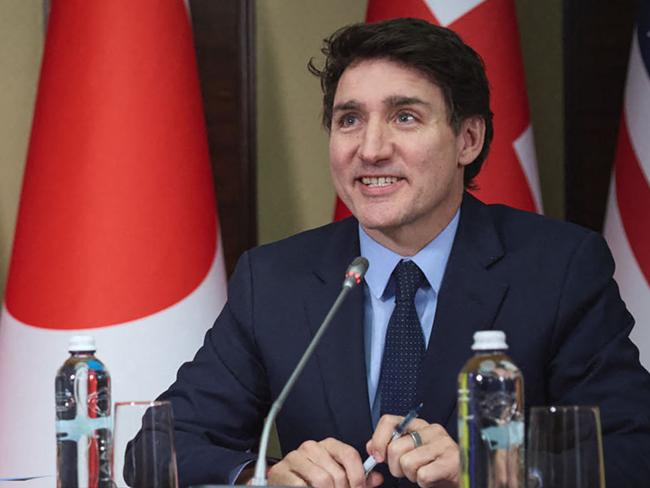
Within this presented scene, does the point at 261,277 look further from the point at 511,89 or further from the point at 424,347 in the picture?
the point at 511,89

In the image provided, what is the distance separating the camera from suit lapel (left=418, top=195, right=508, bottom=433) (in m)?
1.99

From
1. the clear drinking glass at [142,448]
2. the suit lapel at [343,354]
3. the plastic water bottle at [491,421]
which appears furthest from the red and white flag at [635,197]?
the clear drinking glass at [142,448]

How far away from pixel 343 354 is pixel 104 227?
894 mm

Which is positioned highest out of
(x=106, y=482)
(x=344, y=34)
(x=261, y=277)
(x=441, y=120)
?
(x=344, y=34)

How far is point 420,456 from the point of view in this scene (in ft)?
5.11

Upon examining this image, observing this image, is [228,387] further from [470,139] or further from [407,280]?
[470,139]

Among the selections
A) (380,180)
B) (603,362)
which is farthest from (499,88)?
(603,362)

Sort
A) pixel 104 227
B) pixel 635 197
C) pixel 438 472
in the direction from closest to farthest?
pixel 438 472 < pixel 104 227 < pixel 635 197

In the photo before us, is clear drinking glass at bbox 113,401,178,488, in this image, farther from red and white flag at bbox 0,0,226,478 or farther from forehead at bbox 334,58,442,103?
red and white flag at bbox 0,0,226,478

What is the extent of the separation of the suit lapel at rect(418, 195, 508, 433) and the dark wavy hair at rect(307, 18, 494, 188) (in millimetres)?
244

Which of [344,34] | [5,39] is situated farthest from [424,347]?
[5,39]

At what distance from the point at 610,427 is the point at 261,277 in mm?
813

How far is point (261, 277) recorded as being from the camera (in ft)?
7.48

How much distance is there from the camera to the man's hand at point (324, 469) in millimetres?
1575
